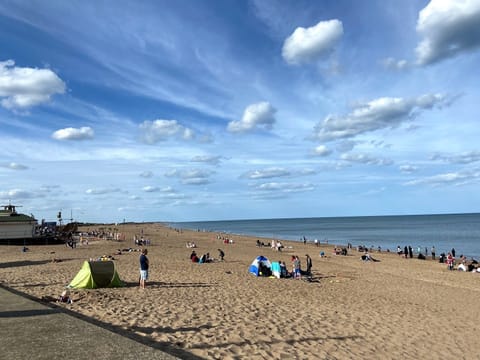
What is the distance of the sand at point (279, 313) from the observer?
7922mm

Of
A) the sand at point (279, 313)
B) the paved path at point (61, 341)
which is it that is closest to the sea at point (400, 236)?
the sand at point (279, 313)

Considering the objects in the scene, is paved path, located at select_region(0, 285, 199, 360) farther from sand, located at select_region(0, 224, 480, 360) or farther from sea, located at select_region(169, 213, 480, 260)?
sea, located at select_region(169, 213, 480, 260)

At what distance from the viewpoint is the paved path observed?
5.32m

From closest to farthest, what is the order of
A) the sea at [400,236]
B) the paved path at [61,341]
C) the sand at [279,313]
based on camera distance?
1. the paved path at [61,341]
2. the sand at [279,313]
3. the sea at [400,236]

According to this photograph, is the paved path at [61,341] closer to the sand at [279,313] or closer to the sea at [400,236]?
the sand at [279,313]

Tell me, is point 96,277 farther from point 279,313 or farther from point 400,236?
point 400,236

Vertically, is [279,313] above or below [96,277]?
below

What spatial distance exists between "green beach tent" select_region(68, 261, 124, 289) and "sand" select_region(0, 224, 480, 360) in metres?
0.59

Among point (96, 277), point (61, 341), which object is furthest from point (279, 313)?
point (96, 277)

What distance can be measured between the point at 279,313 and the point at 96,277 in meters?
6.75

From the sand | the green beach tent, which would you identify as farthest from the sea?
the green beach tent

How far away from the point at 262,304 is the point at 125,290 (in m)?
4.90

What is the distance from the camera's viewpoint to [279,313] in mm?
10734

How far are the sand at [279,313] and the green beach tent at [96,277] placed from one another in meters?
0.59
